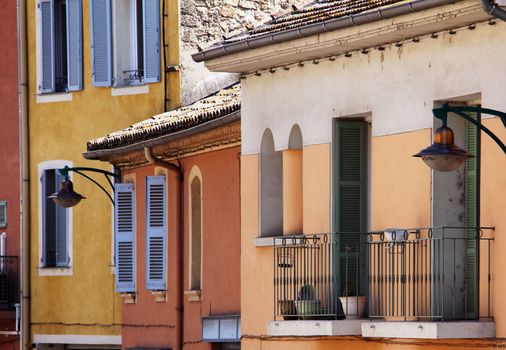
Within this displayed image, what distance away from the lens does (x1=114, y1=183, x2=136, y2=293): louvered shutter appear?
33594mm

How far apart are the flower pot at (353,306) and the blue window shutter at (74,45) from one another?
569 inches

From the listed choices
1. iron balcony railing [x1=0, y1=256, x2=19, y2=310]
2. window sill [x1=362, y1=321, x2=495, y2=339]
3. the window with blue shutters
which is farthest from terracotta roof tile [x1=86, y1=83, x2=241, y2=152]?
window sill [x1=362, y1=321, x2=495, y2=339]

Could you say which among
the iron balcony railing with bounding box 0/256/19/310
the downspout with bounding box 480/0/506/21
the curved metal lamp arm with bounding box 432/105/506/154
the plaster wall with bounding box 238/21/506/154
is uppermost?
the downspout with bounding box 480/0/506/21

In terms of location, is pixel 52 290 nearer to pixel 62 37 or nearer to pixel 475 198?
pixel 62 37

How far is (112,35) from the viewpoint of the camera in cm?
A: 3656

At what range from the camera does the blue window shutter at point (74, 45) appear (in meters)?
37.3

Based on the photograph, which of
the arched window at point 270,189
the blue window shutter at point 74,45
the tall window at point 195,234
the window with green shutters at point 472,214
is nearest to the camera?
the window with green shutters at point 472,214

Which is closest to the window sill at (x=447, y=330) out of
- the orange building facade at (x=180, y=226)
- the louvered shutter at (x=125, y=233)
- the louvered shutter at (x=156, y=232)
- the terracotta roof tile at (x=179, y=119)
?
the orange building facade at (x=180, y=226)

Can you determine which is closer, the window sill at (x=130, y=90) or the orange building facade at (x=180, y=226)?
the orange building facade at (x=180, y=226)

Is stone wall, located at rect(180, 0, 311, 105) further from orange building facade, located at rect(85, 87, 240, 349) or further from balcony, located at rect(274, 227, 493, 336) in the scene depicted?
balcony, located at rect(274, 227, 493, 336)

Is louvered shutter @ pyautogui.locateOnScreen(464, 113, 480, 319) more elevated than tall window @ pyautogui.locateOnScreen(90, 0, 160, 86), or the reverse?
tall window @ pyautogui.locateOnScreen(90, 0, 160, 86)

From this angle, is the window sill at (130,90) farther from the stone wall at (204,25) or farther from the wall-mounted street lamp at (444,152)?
the wall-mounted street lamp at (444,152)

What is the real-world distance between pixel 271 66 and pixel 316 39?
6.56 ft

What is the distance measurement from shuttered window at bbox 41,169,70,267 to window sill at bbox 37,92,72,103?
47.0 inches
